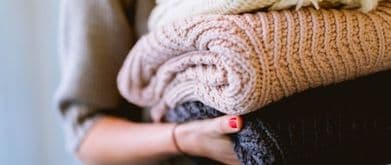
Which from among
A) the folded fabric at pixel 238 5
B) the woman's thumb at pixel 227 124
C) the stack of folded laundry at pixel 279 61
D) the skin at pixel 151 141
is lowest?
the skin at pixel 151 141

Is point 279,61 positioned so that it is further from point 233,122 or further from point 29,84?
point 29,84

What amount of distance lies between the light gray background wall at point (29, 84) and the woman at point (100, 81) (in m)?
0.25

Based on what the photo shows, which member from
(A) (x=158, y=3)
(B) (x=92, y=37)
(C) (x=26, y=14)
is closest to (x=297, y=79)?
(A) (x=158, y=3)

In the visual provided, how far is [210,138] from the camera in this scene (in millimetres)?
512

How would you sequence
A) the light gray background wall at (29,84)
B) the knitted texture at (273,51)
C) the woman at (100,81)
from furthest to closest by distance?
1. the light gray background wall at (29,84)
2. the woman at (100,81)
3. the knitted texture at (273,51)

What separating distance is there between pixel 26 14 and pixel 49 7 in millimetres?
43

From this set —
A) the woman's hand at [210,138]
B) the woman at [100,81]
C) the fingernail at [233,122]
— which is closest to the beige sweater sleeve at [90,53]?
the woman at [100,81]

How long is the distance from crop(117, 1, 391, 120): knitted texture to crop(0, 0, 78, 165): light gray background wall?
49 centimetres

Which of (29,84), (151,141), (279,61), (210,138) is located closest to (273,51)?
(279,61)

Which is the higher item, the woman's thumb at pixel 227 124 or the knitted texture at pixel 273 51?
the knitted texture at pixel 273 51

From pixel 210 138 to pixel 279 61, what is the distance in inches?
5.3

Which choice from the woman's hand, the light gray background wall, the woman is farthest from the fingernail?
the light gray background wall

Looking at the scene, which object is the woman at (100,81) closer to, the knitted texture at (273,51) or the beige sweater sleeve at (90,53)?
the beige sweater sleeve at (90,53)

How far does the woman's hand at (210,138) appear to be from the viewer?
18.0 inches
